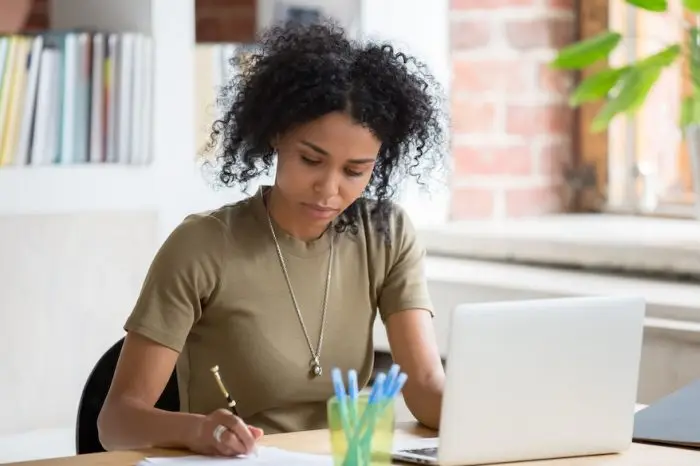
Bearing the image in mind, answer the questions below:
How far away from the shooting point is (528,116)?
339 cm

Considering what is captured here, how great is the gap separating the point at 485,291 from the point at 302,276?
856mm

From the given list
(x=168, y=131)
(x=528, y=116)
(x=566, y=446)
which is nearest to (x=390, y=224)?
(x=566, y=446)

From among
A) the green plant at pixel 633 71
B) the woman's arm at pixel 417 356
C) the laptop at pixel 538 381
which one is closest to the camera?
the laptop at pixel 538 381

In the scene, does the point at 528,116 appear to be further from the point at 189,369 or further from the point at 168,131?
the point at 189,369

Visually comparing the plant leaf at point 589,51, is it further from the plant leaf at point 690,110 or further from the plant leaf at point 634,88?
the plant leaf at point 690,110

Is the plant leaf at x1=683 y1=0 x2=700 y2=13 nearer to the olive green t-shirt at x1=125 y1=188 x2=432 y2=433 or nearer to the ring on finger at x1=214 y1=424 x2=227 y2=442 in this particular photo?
the olive green t-shirt at x1=125 y1=188 x2=432 y2=433

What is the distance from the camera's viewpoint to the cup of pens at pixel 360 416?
145cm

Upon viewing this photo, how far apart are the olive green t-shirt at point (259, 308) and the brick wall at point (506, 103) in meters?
1.32

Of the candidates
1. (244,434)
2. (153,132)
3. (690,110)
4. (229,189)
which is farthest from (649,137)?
(244,434)

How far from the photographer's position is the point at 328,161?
188cm

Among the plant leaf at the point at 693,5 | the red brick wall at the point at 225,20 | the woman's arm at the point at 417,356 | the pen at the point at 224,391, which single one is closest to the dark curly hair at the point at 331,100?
the woman's arm at the point at 417,356

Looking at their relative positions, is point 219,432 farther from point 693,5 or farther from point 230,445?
point 693,5

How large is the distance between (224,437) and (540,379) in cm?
41

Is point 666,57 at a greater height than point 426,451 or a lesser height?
greater
